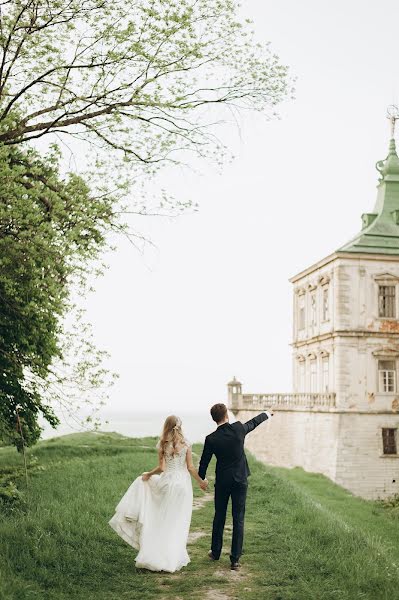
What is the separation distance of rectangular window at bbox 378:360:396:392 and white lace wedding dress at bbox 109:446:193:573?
94.0ft

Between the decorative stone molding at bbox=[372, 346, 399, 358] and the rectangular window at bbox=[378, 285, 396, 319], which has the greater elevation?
the rectangular window at bbox=[378, 285, 396, 319]

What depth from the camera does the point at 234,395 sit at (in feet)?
139

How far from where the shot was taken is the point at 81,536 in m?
9.20

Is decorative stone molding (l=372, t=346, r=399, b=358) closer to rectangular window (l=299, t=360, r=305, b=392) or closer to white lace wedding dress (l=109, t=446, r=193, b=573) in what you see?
rectangular window (l=299, t=360, r=305, b=392)

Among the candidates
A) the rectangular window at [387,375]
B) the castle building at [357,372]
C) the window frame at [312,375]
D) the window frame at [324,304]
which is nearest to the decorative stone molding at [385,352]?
the castle building at [357,372]

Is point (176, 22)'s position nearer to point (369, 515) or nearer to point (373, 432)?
point (369, 515)

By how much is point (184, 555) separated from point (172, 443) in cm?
130

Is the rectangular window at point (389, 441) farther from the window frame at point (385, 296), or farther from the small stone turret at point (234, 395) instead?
the small stone turret at point (234, 395)

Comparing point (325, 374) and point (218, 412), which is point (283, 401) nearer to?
point (325, 374)

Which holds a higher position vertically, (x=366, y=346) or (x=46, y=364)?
(x=366, y=346)

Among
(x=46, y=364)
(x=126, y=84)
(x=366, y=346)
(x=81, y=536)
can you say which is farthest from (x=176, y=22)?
(x=366, y=346)

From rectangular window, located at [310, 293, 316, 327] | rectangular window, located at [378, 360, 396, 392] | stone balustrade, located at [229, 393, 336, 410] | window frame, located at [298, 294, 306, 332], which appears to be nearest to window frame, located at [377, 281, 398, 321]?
rectangular window, located at [378, 360, 396, 392]

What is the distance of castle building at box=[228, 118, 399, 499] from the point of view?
1383 inches

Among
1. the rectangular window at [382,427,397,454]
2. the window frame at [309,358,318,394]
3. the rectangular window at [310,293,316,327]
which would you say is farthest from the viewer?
the rectangular window at [310,293,316,327]
